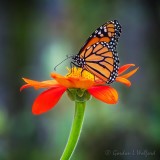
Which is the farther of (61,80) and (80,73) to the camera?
(80,73)

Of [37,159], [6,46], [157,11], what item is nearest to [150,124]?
[37,159]

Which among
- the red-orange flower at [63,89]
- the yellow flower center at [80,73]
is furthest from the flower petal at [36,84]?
the yellow flower center at [80,73]

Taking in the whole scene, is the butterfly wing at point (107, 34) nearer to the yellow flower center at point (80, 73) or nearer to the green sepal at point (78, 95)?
the yellow flower center at point (80, 73)

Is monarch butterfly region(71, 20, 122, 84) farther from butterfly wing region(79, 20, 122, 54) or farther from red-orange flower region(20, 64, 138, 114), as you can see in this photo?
red-orange flower region(20, 64, 138, 114)

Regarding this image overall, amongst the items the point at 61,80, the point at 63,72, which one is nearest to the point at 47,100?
the point at 61,80

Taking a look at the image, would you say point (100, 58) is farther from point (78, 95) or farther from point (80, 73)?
point (78, 95)
